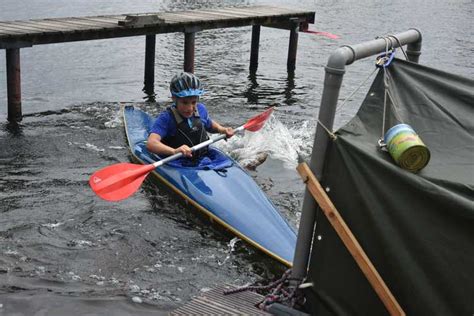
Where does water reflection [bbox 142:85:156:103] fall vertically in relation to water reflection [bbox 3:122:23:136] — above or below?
above

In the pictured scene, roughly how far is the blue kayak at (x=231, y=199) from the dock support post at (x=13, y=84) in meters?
3.94

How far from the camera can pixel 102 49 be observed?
65.9 ft

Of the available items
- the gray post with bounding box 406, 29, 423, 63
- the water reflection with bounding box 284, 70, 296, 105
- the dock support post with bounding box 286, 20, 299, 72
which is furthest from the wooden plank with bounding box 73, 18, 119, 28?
the gray post with bounding box 406, 29, 423, 63

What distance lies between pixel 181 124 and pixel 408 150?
16.1 ft

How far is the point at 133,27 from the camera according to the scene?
12039mm

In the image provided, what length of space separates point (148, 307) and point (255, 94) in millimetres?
9654

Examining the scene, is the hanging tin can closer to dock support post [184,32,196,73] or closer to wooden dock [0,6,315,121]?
wooden dock [0,6,315,121]

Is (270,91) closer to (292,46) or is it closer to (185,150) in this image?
(292,46)

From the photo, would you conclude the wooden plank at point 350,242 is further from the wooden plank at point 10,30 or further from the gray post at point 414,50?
the wooden plank at point 10,30

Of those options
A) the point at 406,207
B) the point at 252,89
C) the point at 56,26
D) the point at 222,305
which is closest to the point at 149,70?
the point at 252,89

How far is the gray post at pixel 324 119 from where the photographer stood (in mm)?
3105

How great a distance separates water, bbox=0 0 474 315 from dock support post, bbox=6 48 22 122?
277 mm

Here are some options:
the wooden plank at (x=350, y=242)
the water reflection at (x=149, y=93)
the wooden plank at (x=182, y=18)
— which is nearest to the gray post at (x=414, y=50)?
the wooden plank at (x=350, y=242)

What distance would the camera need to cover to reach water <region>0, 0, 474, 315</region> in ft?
19.8
